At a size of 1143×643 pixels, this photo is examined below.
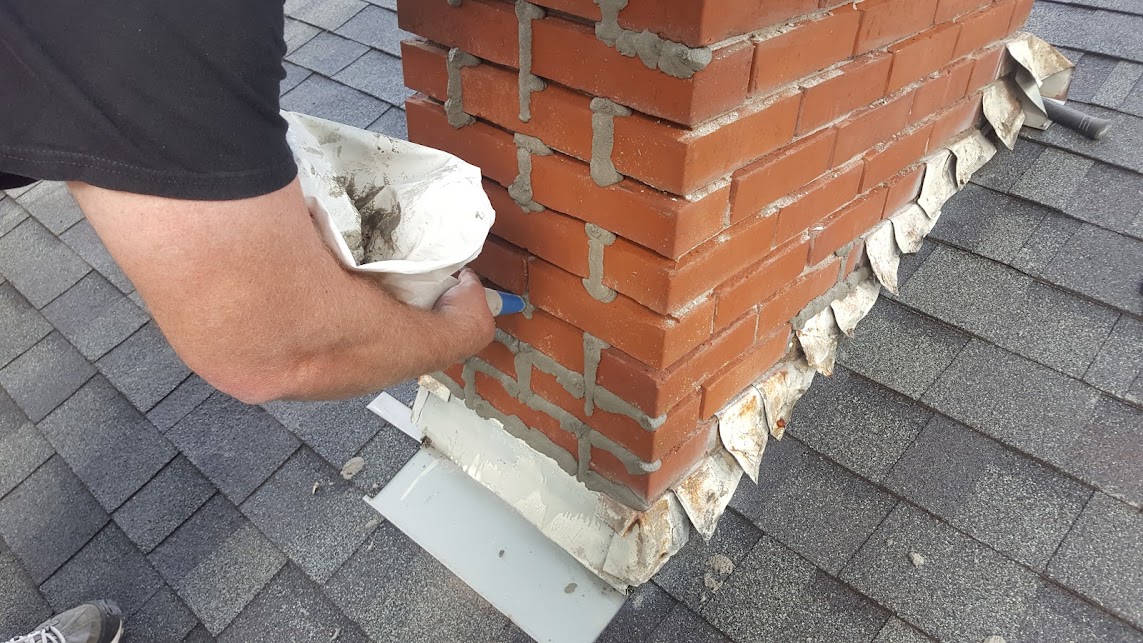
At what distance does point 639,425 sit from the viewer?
140 cm

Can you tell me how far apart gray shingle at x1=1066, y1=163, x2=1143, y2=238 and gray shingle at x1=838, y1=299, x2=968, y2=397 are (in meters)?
0.55

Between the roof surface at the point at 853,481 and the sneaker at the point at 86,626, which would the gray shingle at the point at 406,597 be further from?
the sneaker at the point at 86,626

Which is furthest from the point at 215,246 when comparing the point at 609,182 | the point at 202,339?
the point at 609,182

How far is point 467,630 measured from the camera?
5.24ft

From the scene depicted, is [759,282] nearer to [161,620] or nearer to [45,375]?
[161,620]

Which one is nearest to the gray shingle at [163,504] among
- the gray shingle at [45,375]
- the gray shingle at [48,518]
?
the gray shingle at [48,518]

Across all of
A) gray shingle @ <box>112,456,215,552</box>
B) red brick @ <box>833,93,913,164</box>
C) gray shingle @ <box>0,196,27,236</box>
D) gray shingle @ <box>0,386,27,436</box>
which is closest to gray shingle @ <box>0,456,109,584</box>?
gray shingle @ <box>112,456,215,552</box>

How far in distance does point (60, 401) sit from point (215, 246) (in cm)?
219

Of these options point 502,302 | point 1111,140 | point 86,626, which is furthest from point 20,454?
point 1111,140

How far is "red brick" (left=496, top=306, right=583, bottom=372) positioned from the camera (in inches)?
56.3

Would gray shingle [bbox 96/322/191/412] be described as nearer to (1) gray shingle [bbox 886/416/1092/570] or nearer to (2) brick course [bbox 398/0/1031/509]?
(2) brick course [bbox 398/0/1031/509]

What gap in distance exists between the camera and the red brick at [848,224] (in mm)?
1558

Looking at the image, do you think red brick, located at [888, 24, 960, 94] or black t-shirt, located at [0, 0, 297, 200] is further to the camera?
red brick, located at [888, 24, 960, 94]

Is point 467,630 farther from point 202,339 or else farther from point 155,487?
point 155,487
